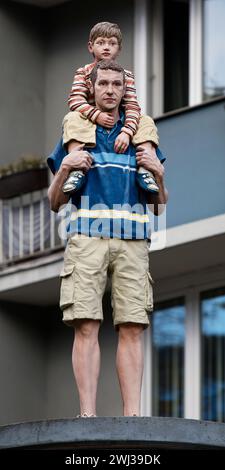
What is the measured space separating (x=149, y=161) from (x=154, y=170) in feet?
0.27

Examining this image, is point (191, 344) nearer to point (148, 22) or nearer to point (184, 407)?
point (184, 407)

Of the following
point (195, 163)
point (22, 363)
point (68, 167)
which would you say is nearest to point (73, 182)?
point (68, 167)

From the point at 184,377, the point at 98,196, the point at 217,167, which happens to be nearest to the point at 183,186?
the point at 217,167

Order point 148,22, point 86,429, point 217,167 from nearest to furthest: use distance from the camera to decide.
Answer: point 86,429 < point 217,167 < point 148,22

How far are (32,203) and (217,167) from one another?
10.9ft

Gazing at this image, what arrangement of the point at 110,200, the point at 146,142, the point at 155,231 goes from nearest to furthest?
the point at 110,200 < the point at 146,142 < the point at 155,231

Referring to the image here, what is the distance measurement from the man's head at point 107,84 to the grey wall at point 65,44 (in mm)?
10990

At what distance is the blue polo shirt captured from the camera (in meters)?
18.3

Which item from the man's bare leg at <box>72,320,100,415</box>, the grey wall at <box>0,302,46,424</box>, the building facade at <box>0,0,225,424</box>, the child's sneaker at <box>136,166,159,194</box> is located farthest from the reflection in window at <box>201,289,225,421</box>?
the man's bare leg at <box>72,320,100,415</box>

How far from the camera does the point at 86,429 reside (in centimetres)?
1770

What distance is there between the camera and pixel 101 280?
1822cm

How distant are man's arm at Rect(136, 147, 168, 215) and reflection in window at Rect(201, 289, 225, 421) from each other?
8.91 meters

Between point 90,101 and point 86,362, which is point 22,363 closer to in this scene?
point 90,101

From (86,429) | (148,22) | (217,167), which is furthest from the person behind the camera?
(148,22)
